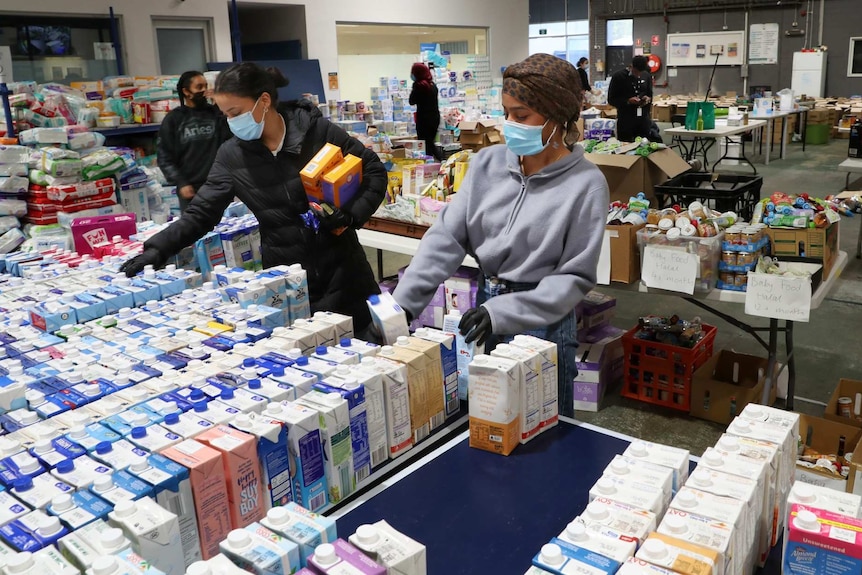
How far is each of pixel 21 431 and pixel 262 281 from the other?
1.16 metres

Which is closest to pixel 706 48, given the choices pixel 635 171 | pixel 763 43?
pixel 763 43

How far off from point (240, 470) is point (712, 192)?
133 inches

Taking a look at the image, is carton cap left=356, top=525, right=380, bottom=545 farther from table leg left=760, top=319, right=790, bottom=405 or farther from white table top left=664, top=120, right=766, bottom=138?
white table top left=664, top=120, right=766, bottom=138

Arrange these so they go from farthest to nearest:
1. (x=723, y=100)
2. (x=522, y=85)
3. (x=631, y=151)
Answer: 1. (x=723, y=100)
2. (x=631, y=151)
3. (x=522, y=85)

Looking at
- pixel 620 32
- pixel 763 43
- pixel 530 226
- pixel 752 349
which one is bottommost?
pixel 752 349

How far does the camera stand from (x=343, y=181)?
303cm

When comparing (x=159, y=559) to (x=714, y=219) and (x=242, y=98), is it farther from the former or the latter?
(x=714, y=219)

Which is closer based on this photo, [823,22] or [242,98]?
[242,98]

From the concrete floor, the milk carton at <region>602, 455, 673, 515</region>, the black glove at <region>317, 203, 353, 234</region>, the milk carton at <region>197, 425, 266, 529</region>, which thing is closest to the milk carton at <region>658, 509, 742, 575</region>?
the milk carton at <region>602, 455, 673, 515</region>

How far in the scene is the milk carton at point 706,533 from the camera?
1251 millimetres

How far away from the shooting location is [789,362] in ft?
13.3

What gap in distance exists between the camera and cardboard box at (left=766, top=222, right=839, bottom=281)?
3621 mm

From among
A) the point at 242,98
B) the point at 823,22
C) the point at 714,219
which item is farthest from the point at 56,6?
the point at 823,22

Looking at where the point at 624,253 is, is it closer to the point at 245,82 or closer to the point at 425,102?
the point at 245,82
